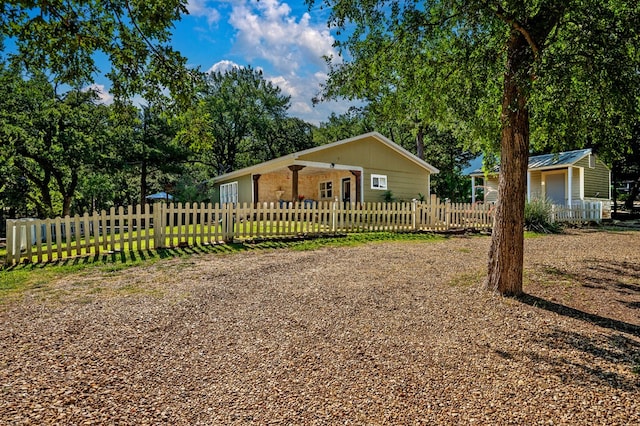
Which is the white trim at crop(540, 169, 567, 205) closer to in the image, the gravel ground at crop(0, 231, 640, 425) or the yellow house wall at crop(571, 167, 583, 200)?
the yellow house wall at crop(571, 167, 583, 200)

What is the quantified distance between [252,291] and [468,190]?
2898cm

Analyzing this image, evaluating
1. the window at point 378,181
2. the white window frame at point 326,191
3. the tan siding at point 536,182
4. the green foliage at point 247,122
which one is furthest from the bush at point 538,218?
the green foliage at point 247,122

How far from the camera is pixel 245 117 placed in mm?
32844

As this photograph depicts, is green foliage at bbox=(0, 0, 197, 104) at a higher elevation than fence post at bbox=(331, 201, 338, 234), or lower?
higher

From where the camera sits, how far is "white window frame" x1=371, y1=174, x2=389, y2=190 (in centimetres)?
1867

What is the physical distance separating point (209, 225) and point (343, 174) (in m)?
11.9

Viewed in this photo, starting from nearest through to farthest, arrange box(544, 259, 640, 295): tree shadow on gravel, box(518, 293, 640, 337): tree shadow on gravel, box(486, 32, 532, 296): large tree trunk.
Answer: box(518, 293, 640, 337): tree shadow on gravel < box(486, 32, 532, 296): large tree trunk < box(544, 259, 640, 295): tree shadow on gravel

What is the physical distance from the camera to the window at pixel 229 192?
2308 cm

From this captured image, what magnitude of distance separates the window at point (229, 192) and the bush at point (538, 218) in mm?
15758

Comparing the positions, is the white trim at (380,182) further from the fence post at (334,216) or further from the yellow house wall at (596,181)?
the yellow house wall at (596,181)

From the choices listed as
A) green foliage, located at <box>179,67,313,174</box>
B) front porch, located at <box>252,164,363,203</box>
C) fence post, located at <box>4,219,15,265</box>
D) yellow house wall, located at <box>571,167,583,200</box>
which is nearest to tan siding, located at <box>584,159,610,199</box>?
yellow house wall, located at <box>571,167,583,200</box>

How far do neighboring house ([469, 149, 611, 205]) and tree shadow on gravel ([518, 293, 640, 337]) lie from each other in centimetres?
1645

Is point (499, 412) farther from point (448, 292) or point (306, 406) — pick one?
point (448, 292)

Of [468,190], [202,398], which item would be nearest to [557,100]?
[202,398]
